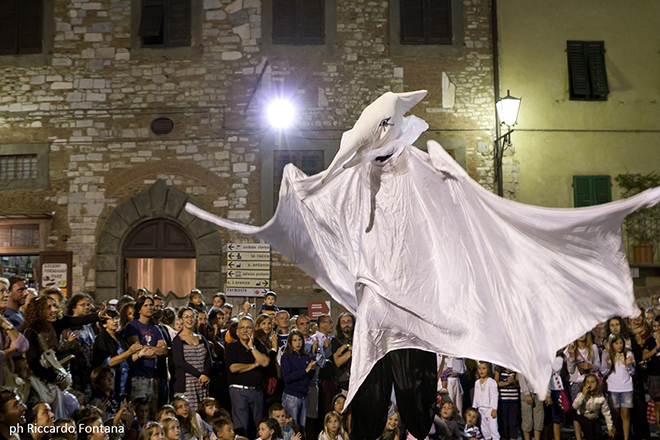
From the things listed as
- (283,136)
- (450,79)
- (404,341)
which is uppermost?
(450,79)

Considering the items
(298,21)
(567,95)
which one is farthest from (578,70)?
(298,21)

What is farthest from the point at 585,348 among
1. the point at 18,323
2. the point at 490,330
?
the point at 18,323

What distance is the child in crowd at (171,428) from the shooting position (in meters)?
5.45

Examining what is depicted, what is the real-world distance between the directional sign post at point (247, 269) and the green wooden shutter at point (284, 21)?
363 cm

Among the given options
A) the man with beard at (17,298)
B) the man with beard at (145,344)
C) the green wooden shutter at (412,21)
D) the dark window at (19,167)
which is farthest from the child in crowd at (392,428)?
the dark window at (19,167)

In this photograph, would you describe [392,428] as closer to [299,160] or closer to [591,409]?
[591,409]

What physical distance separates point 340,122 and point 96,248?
15.6ft

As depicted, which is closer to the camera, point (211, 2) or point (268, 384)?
point (268, 384)

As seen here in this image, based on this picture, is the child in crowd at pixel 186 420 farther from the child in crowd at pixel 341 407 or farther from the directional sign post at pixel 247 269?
the directional sign post at pixel 247 269

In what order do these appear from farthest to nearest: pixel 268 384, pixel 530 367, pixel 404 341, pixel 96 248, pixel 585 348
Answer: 1. pixel 96 248
2. pixel 585 348
3. pixel 268 384
4. pixel 404 341
5. pixel 530 367

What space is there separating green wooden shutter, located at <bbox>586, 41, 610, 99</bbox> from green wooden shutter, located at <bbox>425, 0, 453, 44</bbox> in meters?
2.51

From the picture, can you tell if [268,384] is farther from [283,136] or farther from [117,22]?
[117,22]

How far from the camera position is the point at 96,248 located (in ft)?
43.5

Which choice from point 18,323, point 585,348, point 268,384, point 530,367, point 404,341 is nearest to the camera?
point 530,367
